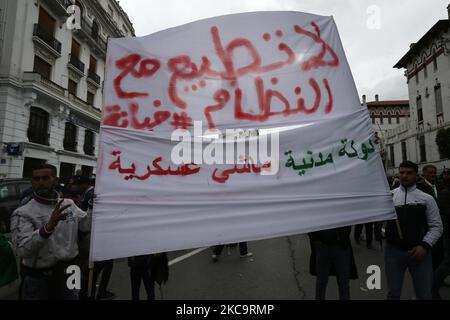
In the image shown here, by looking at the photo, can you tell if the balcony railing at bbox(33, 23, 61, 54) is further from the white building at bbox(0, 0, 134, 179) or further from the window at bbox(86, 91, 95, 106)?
the window at bbox(86, 91, 95, 106)

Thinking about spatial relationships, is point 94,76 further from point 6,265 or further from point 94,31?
point 6,265

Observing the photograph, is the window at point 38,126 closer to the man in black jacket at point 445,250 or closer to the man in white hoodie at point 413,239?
the man in white hoodie at point 413,239

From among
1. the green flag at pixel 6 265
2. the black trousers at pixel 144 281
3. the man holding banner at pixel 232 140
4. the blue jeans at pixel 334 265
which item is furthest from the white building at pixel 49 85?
the blue jeans at pixel 334 265

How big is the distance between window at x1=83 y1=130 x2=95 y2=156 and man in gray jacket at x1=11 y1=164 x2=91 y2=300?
21.4m

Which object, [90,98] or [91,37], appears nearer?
[91,37]

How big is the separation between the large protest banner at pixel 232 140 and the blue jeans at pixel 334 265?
2.92 ft

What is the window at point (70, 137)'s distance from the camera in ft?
64.3

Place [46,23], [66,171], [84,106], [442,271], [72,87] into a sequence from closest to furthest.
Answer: [442,271] < [46,23] < [66,171] < [72,87] < [84,106]

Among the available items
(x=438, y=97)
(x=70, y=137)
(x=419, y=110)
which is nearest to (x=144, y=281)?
(x=70, y=137)

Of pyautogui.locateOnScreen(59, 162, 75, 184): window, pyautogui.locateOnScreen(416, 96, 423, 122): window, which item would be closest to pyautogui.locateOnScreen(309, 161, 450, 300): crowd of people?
pyautogui.locateOnScreen(59, 162, 75, 184): window

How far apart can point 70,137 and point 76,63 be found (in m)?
5.33

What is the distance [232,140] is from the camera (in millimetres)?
2203

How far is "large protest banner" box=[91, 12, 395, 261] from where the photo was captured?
205 centimetres
